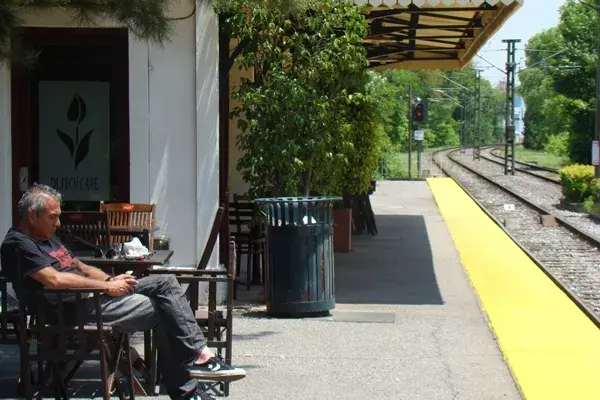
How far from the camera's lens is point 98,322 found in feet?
17.9

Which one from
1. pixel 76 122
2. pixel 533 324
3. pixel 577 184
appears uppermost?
pixel 76 122

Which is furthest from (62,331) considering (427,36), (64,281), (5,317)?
(427,36)

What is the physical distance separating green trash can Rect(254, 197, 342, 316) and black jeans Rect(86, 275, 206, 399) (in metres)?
3.57

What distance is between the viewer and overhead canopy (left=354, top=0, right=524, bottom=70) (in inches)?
461

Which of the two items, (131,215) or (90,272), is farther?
(131,215)

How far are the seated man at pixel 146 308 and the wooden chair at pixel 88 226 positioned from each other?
193 centimetres

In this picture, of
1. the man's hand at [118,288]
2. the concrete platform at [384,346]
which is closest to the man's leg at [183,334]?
the man's hand at [118,288]

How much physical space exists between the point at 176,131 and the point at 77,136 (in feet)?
5.20

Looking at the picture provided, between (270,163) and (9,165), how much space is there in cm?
258

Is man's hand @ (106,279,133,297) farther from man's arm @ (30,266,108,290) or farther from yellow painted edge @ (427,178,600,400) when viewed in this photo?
yellow painted edge @ (427,178,600,400)

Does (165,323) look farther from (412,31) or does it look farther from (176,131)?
(412,31)

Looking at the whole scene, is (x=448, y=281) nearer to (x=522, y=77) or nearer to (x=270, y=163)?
(x=270, y=163)

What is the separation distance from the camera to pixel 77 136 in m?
11.0

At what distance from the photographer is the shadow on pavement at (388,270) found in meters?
11.2
